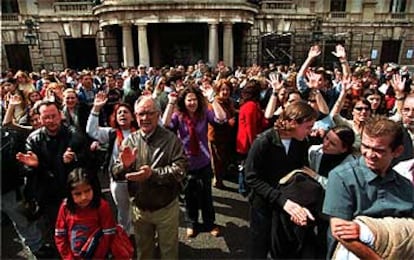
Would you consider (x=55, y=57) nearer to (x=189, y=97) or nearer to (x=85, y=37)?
(x=85, y=37)

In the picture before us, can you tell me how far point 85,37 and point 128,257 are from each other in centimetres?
2289

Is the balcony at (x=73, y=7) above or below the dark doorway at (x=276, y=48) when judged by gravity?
above

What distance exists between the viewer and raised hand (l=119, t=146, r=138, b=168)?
2834 mm

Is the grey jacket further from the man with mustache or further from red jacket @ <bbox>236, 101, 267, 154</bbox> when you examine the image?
red jacket @ <bbox>236, 101, 267, 154</bbox>

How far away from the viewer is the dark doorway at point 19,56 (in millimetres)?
23656

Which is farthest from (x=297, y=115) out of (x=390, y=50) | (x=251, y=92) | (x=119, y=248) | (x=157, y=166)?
(x=390, y=50)

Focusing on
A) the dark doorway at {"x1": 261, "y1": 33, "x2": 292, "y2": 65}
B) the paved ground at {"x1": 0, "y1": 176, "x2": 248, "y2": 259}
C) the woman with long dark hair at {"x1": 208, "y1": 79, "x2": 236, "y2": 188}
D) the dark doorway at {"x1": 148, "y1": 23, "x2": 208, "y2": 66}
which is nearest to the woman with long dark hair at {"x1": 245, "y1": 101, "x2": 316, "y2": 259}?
the paved ground at {"x1": 0, "y1": 176, "x2": 248, "y2": 259}

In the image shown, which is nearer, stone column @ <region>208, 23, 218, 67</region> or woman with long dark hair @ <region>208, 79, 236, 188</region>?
woman with long dark hair @ <region>208, 79, 236, 188</region>

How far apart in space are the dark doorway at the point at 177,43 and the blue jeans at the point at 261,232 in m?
20.8

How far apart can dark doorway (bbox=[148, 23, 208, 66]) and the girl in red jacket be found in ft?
68.3

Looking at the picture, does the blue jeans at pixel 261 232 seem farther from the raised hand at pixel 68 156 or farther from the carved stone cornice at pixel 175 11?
the carved stone cornice at pixel 175 11

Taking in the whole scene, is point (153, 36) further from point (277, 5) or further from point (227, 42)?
point (277, 5)

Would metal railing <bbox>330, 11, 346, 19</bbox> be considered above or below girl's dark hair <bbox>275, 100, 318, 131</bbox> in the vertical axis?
above

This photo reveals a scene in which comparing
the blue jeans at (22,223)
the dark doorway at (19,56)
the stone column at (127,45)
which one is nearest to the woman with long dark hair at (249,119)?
the blue jeans at (22,223)
